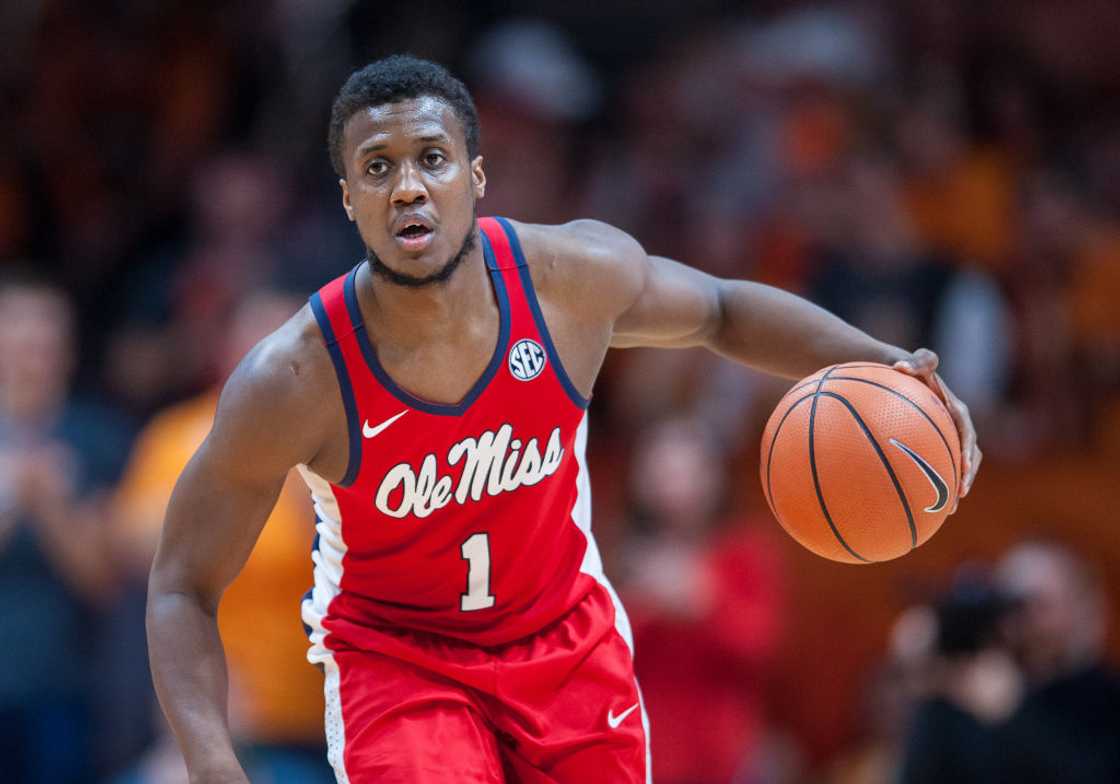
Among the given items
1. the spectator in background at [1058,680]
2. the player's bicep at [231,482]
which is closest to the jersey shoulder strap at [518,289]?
the player's bicep at [231,482]

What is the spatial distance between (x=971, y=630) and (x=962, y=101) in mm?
4044

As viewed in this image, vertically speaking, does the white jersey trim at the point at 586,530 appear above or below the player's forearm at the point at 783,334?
below

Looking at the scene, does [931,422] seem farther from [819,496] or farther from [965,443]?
[819,496]

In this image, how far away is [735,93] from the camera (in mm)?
9961

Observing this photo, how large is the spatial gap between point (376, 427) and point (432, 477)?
195 mm

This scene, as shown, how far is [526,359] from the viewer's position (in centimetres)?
425

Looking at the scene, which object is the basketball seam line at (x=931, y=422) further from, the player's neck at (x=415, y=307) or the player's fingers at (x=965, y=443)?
the player's neck at (x=415, y=307)

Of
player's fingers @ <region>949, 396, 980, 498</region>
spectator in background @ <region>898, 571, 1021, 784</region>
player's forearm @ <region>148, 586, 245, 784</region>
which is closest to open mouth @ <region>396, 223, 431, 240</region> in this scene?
player's forearm @ <region>148, 586, 245, 784</region>

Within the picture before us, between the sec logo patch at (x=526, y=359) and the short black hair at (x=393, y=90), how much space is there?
0.49 meters

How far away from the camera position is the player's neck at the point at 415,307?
13.6ft

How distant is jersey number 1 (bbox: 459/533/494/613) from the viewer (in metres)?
4.27

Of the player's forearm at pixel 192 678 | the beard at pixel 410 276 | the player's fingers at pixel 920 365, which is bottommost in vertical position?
the player's forearm at pixel 192 678

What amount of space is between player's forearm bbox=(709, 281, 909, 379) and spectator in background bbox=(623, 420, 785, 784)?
7.66ft

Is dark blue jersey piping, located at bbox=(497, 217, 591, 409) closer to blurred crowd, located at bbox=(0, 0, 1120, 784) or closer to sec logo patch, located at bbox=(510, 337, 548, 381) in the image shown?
sec logo patch, located at bbox=(510, 337, 548, 381)
